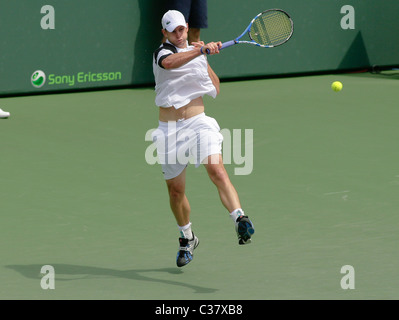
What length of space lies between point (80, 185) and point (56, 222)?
1244 millimetres

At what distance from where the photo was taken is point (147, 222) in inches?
308

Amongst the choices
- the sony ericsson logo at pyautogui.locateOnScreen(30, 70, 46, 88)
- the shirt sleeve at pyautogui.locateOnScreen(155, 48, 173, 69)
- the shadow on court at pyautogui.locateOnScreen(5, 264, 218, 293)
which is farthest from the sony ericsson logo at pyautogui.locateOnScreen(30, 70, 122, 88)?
the shadow on court at pyautogui.locateOnScreen(5, 264, 218, 293)

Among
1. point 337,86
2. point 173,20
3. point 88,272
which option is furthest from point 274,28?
point 337,86

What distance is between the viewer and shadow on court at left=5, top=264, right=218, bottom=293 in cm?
647

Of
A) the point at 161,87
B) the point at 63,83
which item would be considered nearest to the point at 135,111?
the point at 63,83

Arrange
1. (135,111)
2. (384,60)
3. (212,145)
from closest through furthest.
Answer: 1. (212,145)
2. (135,111)
3. (384,60)

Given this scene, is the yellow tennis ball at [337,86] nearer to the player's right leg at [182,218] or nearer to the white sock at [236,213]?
the player's right leg at [182,218]

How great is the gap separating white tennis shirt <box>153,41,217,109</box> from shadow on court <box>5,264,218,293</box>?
116cm

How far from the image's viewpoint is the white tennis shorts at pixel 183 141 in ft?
22.3

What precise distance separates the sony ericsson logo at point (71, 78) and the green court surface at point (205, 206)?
0.80 metres

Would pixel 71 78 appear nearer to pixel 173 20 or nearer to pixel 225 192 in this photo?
pixel 173 20

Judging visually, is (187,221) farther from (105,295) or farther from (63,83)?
(63,83)

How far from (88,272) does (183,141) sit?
111 cm

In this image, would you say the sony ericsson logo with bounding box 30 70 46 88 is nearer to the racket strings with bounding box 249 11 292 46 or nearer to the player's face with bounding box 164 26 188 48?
the racket strings with bounding box 249 11 292 46
